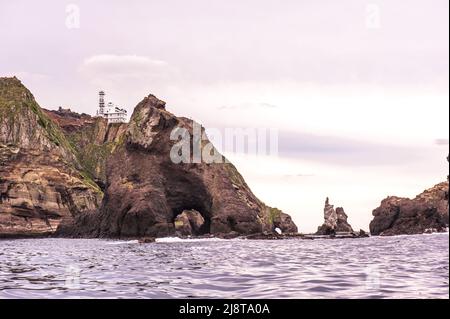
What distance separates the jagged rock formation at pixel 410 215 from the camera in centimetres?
11535

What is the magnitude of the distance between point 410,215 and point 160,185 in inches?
2183

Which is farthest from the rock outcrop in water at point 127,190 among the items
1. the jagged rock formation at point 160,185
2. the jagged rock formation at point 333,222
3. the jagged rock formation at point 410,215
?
the jagged rock formation at point 410,215

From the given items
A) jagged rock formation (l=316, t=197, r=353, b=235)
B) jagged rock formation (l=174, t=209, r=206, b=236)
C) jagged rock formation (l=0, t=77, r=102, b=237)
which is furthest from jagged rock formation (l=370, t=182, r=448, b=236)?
jagged rock formation (l=0, t=77, r=102, b=237)

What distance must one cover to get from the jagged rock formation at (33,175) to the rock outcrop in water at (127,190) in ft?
0.86

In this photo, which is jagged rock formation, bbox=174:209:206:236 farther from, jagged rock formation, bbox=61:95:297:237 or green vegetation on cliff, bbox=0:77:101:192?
green vegetation on cliff, bbox=0:77:101:192

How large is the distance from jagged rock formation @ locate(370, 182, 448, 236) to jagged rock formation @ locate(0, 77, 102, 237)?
6940cm

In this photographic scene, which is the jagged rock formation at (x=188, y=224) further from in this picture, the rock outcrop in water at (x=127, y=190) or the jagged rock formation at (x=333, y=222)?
the jagged rock formation at (x=333, y=222)

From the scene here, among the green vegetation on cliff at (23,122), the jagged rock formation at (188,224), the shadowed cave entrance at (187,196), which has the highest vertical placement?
the green vegetation on cliff at (23,122)

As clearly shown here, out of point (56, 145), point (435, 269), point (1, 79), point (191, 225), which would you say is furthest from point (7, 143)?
point (435, 269)

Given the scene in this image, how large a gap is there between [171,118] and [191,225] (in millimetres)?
38646

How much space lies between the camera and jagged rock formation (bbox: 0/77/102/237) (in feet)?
481

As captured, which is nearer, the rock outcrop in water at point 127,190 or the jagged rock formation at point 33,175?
the rock outcrop in water at point 127,190

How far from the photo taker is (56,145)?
176 meters
